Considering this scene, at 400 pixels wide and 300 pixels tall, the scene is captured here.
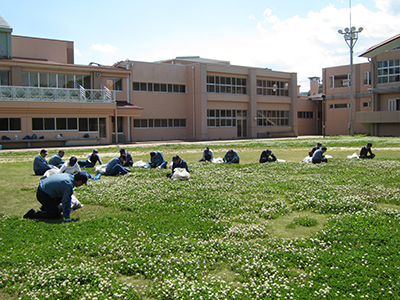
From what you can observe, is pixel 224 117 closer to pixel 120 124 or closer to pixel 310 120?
pixel 120 124

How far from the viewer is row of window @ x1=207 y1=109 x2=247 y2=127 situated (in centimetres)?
5781

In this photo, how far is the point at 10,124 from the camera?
131 ft

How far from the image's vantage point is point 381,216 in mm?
9750

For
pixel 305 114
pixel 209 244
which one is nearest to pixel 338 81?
pixel 305 114

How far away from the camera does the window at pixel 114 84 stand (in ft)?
159

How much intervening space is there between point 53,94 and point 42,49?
427 inches

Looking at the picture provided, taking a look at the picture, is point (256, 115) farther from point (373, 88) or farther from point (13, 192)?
point (13, 192)

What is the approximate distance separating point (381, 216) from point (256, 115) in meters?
54.1

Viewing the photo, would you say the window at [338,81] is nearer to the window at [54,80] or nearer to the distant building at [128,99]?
the distant building at [128,99]

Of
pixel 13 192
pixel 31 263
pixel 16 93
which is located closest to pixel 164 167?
pixel 13 192

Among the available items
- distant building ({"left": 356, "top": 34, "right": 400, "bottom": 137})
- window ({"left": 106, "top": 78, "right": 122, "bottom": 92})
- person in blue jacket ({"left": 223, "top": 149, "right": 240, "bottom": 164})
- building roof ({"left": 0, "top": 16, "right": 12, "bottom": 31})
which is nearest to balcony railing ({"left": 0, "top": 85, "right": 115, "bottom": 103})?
window ({"left": 106, "top": 78, "right": 122, "bottom": 92})

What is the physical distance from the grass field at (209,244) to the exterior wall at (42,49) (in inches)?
1519

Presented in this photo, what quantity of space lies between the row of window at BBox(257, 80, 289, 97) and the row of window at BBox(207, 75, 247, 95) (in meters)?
3.54

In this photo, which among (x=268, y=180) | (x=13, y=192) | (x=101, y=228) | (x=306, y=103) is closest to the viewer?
(x=101, y=228)
